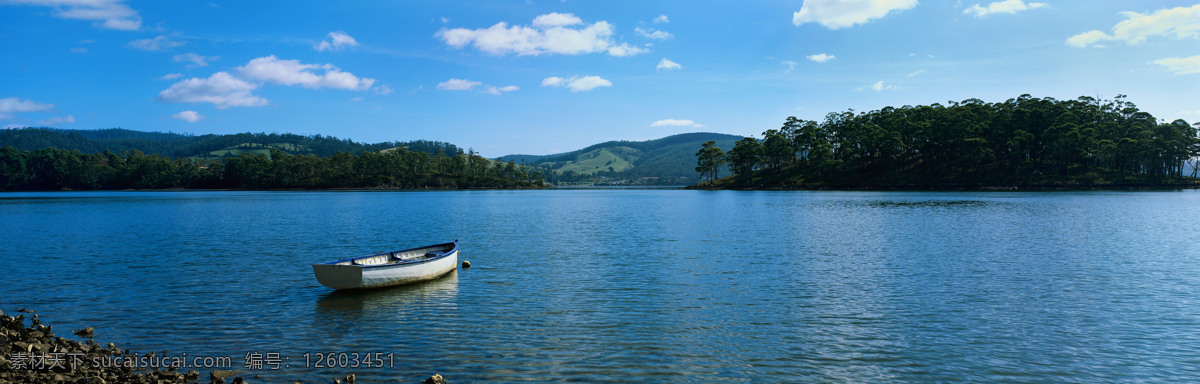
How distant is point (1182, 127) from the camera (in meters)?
159

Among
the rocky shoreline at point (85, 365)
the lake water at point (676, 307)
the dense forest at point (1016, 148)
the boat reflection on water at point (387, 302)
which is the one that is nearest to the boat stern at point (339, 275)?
the boat reflection on water at point (387, 302)

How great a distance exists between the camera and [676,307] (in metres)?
21.9

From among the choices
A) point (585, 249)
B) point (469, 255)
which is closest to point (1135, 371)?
point (585, 249)

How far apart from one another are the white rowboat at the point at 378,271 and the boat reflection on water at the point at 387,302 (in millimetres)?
419

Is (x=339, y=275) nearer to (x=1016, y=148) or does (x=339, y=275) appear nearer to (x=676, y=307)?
(x=676, y=307)

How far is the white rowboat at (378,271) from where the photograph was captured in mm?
24078

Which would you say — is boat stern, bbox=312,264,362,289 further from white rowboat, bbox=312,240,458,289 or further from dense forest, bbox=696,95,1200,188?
dense forest, bbox=696,95,1200,188

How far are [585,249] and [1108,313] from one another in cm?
2732

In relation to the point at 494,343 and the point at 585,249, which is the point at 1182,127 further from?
the point at 494,343

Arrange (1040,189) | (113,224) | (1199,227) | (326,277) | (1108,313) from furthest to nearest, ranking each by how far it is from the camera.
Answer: (1040,189), (113,224), (1199,227), (326,277), (1108,313)

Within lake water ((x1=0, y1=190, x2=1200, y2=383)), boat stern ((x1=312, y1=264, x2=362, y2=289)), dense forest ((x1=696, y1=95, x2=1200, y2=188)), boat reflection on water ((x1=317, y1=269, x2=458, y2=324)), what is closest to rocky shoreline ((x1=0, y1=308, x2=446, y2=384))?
lake water ((x1=0, y1=190, x2=1200, y2=383))

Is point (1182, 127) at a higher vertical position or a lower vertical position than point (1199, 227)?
higher

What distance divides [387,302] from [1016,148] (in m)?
183

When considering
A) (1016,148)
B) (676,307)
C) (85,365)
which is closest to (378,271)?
(85,365)
